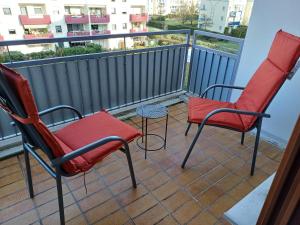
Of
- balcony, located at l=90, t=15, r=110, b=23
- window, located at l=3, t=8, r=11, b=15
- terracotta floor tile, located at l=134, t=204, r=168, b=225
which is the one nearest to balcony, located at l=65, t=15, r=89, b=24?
balcony, located at l=90, t=15, r=110, b=23

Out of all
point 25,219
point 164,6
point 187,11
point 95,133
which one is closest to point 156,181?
point 95,133

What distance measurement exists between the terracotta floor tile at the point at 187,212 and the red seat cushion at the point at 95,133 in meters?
0.64

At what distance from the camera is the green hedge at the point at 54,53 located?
189 centimetres

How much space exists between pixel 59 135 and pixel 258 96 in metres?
1.66

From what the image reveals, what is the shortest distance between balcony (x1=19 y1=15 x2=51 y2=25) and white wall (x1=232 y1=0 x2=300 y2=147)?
14.9ft

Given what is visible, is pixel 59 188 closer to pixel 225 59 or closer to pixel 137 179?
pixel 137 179

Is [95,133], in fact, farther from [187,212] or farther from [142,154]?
[187,212]

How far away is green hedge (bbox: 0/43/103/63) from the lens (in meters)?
1.89

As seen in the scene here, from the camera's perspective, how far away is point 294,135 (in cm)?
51

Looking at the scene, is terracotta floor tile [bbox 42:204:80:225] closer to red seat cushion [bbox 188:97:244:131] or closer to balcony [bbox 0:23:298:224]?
balcony [bbox 0:23:298:224]

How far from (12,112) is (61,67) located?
1167mm

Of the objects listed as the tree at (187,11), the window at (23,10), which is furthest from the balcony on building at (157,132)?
the window at (23,10)

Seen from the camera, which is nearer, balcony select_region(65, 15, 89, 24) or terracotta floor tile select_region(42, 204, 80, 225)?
terracotta floor tile select_region(42, 204, 80, 225)

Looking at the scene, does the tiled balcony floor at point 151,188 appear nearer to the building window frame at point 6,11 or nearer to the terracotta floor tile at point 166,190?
the terracotta floor tile at point 166,190
